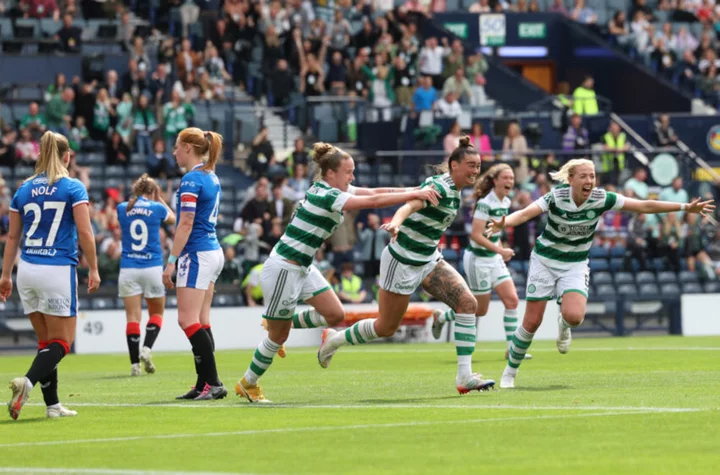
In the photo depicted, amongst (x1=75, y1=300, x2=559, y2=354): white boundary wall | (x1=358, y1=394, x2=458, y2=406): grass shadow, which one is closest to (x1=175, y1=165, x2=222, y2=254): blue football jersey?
(x1=358, y1=394, x2=458, y2=406): grass shadow

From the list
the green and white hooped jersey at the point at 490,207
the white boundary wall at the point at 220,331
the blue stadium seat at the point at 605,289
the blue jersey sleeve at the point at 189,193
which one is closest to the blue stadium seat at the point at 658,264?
the blue stadium seat at the point at 605,289

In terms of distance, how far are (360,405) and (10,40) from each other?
76.6ft

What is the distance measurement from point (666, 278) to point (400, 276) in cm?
1915

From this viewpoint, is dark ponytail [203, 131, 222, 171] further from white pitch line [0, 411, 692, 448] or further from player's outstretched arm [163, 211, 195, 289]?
white pitch line [0, 411, 692, 448]

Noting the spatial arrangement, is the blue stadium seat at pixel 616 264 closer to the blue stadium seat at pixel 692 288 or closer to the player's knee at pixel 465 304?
the blue stadium seat at pixel 692 288

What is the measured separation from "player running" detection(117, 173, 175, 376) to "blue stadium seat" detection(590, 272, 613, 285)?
14.1 m

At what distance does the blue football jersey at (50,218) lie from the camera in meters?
11.8

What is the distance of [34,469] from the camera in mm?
8750

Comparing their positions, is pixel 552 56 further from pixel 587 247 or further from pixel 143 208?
pixel 587 247

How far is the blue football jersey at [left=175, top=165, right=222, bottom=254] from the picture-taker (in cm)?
1344

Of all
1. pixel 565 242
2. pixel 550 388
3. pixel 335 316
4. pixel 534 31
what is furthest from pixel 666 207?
pixel 534 31

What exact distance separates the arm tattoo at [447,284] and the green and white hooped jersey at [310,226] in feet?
3.97

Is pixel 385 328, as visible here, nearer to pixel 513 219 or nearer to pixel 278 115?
pixel 513 219

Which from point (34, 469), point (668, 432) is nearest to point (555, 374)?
point (668, 432)
